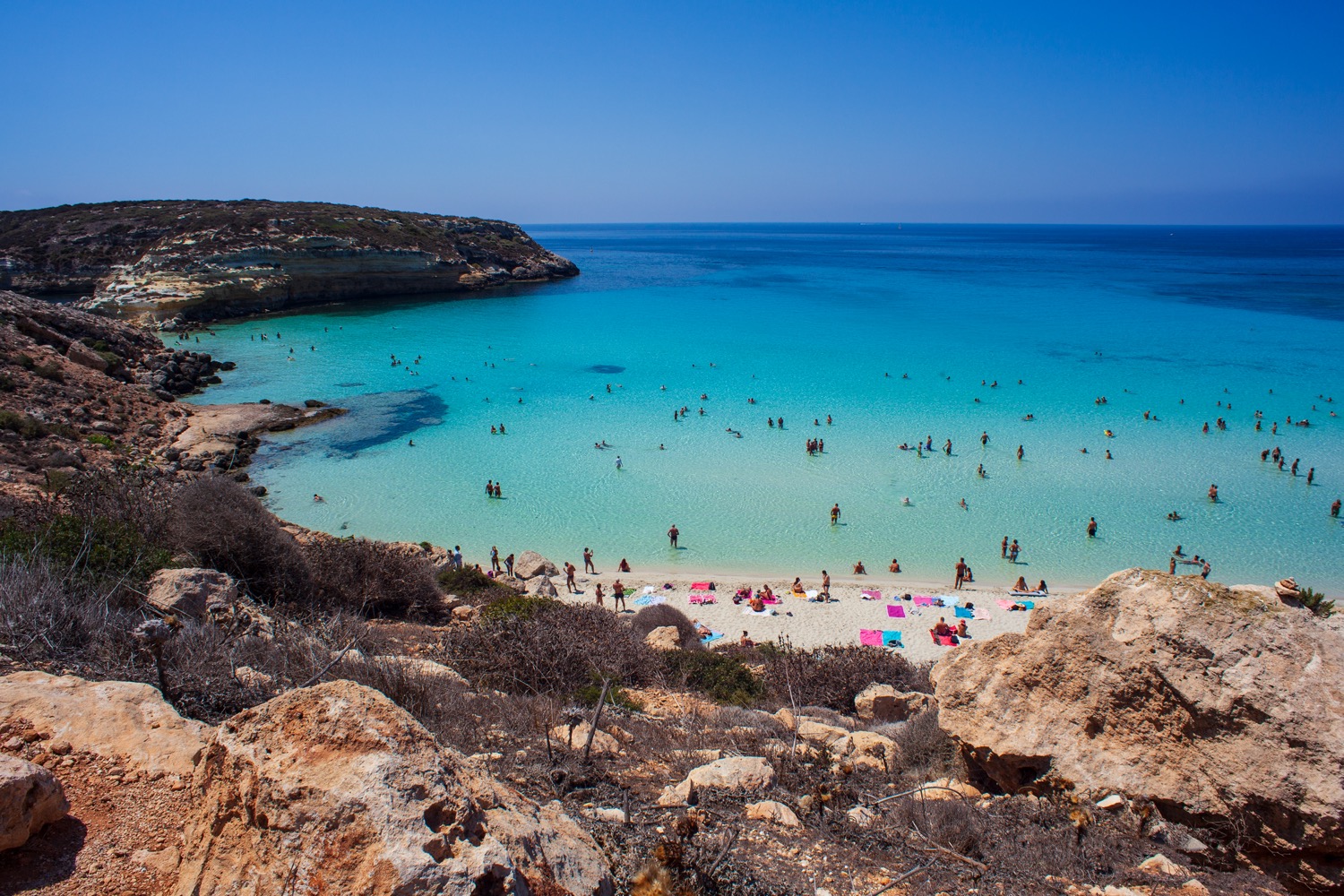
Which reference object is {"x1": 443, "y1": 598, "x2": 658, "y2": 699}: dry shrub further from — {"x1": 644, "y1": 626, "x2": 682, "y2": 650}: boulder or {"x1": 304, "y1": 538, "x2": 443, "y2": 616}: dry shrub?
{"x1": 304, "y1": 538, "x2": 443, "y2": 616}: dry shrub

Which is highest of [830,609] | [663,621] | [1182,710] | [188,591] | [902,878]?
[1182,710]

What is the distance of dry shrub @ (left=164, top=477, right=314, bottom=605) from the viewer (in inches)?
383

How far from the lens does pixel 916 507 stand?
71.8ft

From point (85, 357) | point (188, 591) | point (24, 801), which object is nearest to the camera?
point (24, 801)

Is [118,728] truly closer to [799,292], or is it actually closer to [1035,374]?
[1035,374]

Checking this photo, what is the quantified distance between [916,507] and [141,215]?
71814 mm

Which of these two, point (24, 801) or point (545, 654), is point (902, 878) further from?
point (545, 654)

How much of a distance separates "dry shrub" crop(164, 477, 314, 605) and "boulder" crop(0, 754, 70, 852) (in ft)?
23.5

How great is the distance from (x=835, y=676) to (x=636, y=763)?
16.3 feet

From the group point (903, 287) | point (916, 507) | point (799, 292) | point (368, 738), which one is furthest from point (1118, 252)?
point (368, 738)

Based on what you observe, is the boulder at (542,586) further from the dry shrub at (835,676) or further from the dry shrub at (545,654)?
the dry shrub at (835,676)

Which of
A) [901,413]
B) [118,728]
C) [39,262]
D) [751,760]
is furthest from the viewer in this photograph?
[39,262]

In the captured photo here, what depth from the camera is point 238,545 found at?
9.85 m

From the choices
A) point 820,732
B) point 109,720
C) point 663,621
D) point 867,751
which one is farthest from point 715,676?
point 109,720
